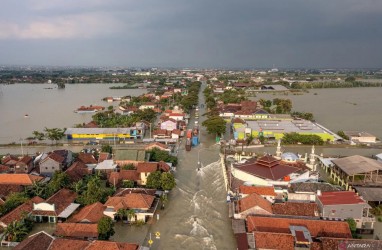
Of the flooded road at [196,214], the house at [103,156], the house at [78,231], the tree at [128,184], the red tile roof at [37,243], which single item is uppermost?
the house at [103,156]

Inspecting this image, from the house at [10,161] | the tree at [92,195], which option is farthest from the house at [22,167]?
the tree at [92,195]

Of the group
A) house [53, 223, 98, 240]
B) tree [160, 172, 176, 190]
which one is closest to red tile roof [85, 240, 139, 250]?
house [53, 223, 98, 240]

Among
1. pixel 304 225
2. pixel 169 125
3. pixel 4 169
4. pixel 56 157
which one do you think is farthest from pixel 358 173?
pixel 4 169

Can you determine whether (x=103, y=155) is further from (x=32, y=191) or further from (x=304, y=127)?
(x=304, y=127)

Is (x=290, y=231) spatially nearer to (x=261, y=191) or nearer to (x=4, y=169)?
(x=261, y=191)

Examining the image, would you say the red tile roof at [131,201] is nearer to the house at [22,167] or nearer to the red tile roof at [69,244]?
the red tile roof at [69,244]
